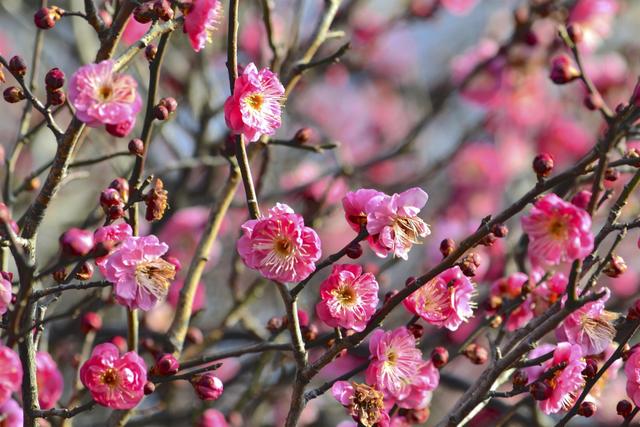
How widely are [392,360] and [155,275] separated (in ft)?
1.70

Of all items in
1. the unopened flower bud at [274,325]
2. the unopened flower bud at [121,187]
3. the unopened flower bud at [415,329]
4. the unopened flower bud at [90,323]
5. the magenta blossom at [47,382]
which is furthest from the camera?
the unopened flower bud at [90,323]

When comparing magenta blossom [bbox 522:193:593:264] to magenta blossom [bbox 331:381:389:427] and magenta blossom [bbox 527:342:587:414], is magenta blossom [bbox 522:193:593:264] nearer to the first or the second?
magenta blossom [bbox 527:342:587:414]

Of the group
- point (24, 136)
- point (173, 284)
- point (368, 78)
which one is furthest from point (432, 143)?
point (24, 136)

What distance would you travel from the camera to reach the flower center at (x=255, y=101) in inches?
70.3

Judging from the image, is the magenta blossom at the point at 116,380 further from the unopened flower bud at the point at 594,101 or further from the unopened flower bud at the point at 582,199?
the unopened flower bud at the point at 594,101

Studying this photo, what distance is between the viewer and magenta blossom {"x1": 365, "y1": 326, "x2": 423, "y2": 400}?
5.96 ft

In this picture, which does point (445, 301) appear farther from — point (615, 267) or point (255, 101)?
point (255, 101)

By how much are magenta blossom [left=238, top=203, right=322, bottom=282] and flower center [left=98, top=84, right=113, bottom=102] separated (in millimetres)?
351

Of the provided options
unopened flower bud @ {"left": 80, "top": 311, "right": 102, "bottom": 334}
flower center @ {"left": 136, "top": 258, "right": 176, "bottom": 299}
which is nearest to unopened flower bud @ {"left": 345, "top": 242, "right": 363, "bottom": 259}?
flower center @ {"left": 136, "top": 258, "right": 176, "bottom": 299}

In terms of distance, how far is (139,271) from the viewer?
1732 mm

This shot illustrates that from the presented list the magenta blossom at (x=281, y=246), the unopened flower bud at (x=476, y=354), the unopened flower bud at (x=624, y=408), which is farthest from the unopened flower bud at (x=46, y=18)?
the unopened flower bud at (x=624, y=408)

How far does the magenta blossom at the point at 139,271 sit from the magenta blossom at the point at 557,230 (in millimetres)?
703

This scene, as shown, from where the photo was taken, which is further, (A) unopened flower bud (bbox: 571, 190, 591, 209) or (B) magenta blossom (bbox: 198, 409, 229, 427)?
(B) magenta blossom (bbox: 198, 409, 229, 427)

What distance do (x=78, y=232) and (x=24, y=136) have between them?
103 cm
